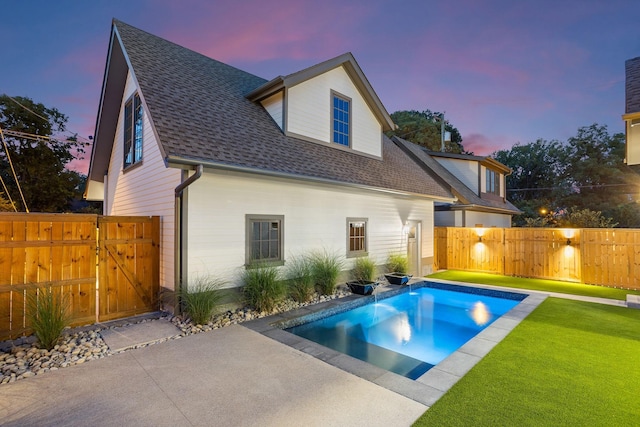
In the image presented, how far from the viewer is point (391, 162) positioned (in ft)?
38.7

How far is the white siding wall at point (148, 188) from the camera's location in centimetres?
625

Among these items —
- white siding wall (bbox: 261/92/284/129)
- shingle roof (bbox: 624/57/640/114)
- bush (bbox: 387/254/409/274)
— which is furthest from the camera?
bush (bbox: 387/254/409/274)

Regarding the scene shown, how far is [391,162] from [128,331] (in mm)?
9759

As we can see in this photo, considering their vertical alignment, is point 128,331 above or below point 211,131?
below

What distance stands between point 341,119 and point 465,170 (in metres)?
9.92

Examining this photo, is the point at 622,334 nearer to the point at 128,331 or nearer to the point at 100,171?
the point at 128,331

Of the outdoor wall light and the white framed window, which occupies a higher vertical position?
the white framed window

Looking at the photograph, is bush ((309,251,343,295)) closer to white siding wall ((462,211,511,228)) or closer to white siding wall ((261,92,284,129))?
white siding wall ((261,92,284,129))

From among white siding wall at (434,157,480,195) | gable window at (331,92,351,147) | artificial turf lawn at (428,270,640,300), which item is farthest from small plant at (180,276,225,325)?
white siding wall at (434,157,480,195)

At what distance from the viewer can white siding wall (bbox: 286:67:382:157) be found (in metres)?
8.59

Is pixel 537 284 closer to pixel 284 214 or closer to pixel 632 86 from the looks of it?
Answer: pixel 632 86

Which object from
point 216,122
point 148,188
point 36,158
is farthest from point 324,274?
point 36,158

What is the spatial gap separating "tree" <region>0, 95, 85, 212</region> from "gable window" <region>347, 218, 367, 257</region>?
2247 cm

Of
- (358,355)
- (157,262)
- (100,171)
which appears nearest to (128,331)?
(157,262)
